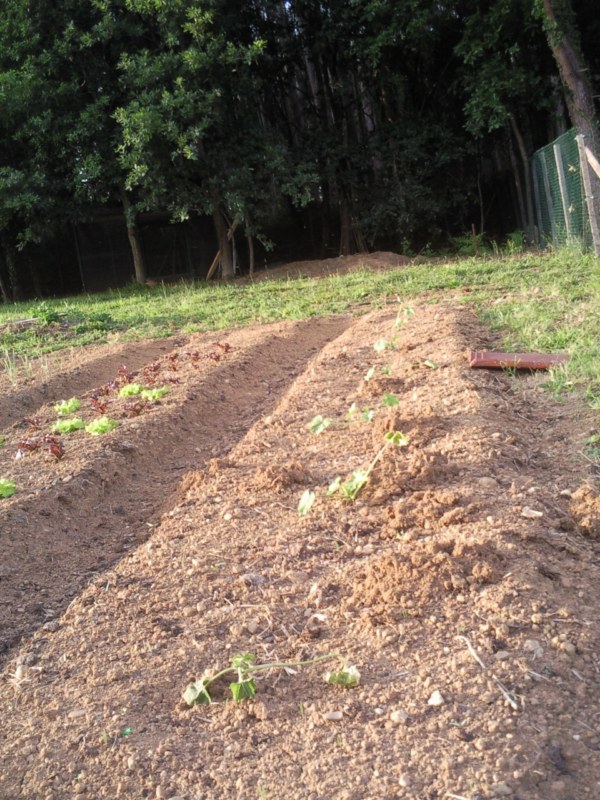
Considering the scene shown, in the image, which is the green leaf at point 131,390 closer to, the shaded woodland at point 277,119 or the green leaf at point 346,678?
the green leaf at point 346,678

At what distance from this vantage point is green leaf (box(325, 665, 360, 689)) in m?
2.05

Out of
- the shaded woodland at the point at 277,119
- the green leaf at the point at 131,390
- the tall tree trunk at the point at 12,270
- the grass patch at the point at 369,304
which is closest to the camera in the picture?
the green leaf at the point at 131,390

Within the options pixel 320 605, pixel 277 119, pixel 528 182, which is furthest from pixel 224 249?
pixel 320 605

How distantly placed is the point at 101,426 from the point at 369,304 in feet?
16.4

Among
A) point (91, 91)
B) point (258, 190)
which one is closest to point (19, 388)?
point (258, 190)

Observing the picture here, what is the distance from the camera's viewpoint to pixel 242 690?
208 cm

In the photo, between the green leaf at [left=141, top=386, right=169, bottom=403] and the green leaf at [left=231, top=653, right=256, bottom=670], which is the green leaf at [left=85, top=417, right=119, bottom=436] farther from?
the green leaf at [left=231, top=653, right=256, bottom=670]

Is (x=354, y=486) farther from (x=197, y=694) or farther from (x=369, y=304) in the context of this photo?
(x=369, y=304)

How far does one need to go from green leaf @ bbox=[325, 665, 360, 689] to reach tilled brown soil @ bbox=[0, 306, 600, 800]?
26 millimetres

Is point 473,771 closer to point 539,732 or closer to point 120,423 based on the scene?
point 539,732

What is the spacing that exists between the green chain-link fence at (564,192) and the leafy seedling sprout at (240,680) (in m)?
8.84

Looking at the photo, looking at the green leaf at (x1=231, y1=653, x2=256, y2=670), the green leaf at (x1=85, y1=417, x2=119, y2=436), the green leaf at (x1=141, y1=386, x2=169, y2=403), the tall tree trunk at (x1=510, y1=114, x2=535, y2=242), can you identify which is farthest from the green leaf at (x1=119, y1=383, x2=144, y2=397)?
the tall tree trunk at (x1=510, y1=114, x2=535, y2=242)

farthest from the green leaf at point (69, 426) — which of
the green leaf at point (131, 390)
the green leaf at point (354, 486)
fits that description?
the green leaf at point (354, 486)

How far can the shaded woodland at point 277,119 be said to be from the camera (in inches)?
527
